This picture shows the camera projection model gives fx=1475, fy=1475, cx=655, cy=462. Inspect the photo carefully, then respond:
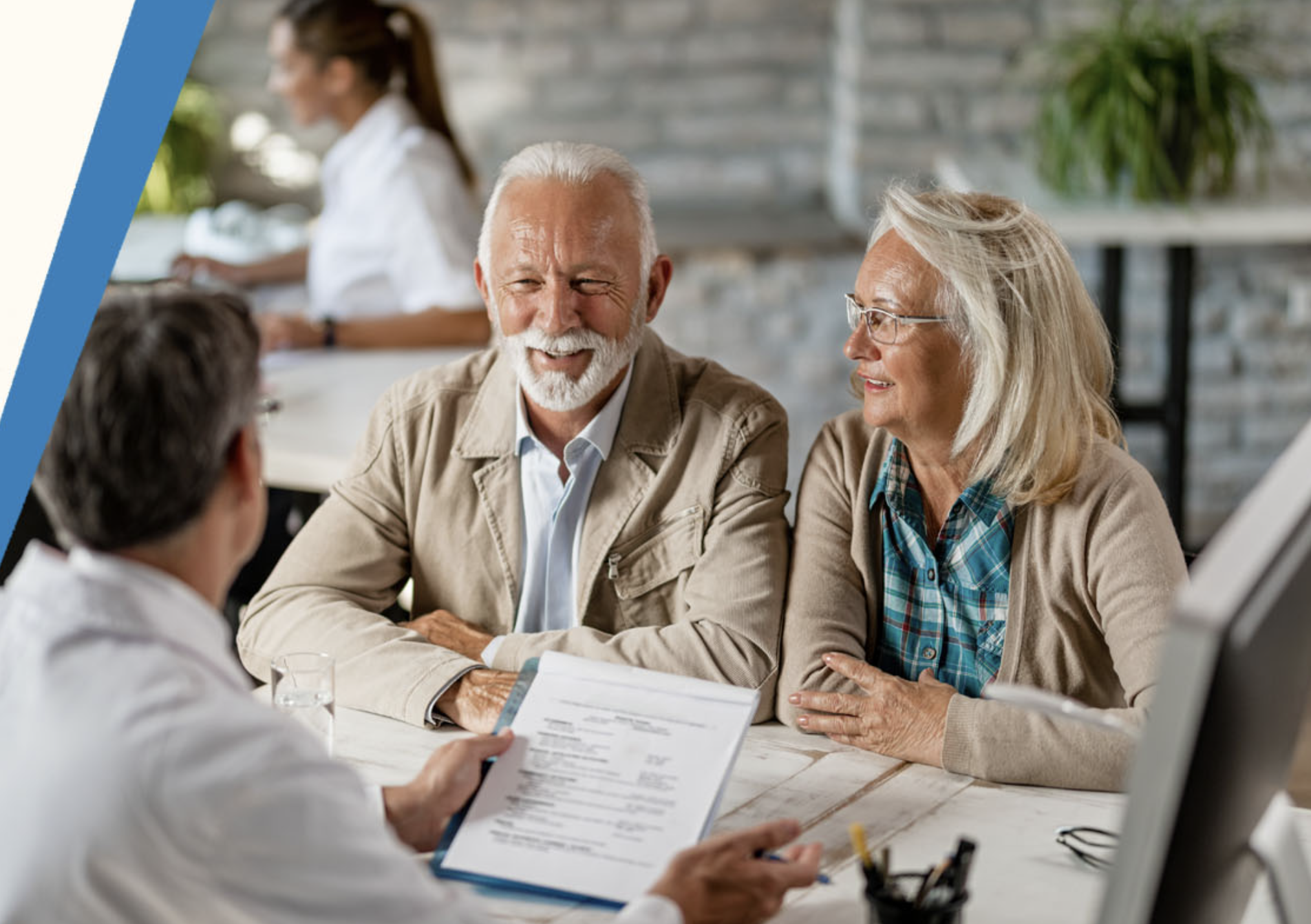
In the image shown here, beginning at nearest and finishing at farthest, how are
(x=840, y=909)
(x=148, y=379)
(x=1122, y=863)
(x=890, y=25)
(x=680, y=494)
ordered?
(x=1122, y=863) → (x=148, y=379) → (x=840, y=909) → (x=680, y=494) → (x=890, y=25)

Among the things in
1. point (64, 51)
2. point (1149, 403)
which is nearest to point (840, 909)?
point (64, 51)

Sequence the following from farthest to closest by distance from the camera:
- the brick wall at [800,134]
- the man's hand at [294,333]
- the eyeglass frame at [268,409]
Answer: the brick wall at [800,134] → the man's hand at [294,333] → the eyeglass frame at [268,409]

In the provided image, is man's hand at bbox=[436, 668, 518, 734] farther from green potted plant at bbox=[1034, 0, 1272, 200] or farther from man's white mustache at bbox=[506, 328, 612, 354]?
green potted plant at bbox=[1034, 0, 1272, 200]

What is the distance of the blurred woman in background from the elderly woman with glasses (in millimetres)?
1664

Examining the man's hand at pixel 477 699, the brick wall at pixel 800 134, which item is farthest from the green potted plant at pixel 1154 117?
the man's hand at pixel 477 699

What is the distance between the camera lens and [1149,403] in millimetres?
4035

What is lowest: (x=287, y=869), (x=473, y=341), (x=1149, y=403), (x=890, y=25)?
(x=1149, y=403)

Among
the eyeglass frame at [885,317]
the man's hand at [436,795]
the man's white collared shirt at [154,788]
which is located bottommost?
the man's hand at [436,795]

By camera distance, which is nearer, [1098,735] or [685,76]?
[1098,735]

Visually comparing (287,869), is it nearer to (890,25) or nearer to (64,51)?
(64,51)

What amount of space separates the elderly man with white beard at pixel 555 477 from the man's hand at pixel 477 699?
103 mm

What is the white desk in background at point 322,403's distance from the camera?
259 cm

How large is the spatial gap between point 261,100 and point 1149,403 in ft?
10.9

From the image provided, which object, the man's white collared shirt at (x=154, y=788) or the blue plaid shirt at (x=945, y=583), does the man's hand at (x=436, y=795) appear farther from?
the blue plaid shirt at (x=945, y=583)
